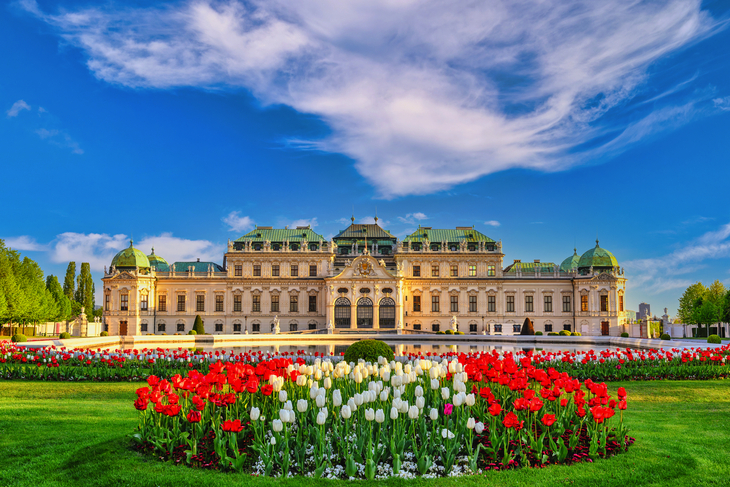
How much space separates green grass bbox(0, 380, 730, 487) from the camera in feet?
25.5

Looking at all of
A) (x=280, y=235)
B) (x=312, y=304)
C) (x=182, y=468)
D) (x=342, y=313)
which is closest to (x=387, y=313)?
(x=342, y=313)

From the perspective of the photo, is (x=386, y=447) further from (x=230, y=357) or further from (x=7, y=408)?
(x=230, y=357)

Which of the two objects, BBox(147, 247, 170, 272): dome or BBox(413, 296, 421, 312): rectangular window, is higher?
BBox(147, 247, 170, 272): dome

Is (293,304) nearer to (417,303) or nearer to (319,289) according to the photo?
(319,289)

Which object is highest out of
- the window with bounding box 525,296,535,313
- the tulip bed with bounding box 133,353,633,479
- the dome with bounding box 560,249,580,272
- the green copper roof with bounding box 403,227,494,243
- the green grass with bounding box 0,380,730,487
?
the green copper roof with bounding box 403,227,494,243

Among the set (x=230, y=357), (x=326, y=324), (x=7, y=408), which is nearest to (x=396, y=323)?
(x=326, y=324)

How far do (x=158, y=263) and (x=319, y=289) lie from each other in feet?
68.1

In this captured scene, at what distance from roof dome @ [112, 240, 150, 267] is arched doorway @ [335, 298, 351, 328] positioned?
78.1ft

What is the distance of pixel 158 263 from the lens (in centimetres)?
6825

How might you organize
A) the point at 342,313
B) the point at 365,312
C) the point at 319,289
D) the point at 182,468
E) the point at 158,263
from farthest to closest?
the point at 158,263 < the point at 319,289 < the point at 342,313 < the point at 365,312 < the point at 182,468

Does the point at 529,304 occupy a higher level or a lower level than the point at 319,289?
lower

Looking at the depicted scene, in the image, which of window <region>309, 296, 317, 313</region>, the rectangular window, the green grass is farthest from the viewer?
the rectangular window

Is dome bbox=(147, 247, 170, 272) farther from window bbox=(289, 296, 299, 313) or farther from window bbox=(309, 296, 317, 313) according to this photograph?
window bbox=(309, 296, 317, 313)

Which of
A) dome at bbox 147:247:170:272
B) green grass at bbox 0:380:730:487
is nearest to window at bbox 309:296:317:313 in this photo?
dome at bbox 147:247:170:272
